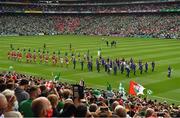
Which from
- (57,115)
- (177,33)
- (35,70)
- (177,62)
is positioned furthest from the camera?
(177,33)

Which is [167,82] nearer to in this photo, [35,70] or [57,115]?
[35,70]

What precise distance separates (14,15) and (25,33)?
1835cm

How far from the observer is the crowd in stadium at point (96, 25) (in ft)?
271

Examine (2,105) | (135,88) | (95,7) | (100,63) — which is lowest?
(100,63)

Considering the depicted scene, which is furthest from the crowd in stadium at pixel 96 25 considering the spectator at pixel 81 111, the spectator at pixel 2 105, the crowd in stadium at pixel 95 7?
the spectator at pixel 2 105

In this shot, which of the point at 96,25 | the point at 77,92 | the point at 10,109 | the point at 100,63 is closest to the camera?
the point at 10,109

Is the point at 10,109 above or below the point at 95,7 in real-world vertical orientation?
→ below

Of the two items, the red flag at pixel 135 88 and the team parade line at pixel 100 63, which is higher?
the red flag at pixel 135 88

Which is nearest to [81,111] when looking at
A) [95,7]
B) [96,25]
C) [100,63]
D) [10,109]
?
[10,109]

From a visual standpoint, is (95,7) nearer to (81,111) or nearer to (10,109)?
(10,109)

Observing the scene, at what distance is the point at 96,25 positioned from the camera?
94.7m

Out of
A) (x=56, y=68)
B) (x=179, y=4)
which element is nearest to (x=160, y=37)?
(x=179, y=4)

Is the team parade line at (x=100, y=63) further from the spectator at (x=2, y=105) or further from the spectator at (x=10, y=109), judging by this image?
the spectator at (x=2, y=105)

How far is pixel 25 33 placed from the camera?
290ft
